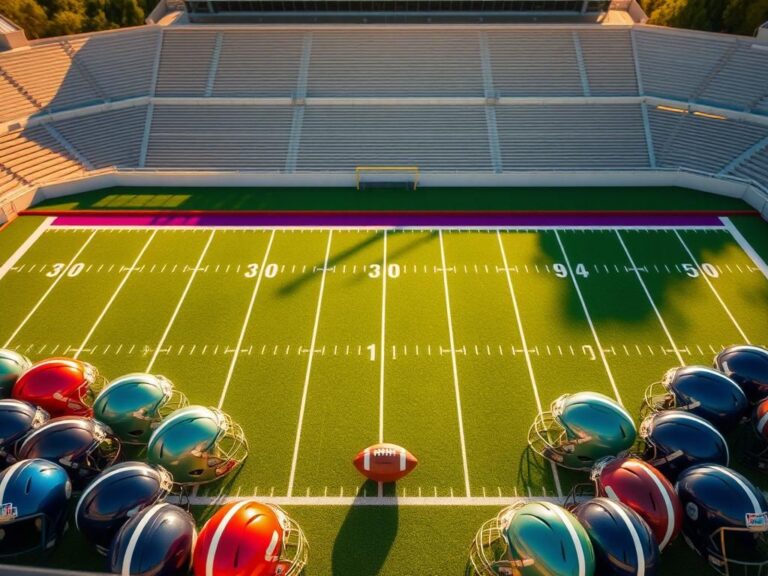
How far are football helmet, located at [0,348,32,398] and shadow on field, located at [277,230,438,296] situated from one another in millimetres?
5951

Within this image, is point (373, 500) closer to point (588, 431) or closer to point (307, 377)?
point (307, 377)

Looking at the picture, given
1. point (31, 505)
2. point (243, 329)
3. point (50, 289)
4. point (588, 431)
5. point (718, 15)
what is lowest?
point (31, 505)

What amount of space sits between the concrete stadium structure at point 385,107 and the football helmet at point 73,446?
39.6 feet

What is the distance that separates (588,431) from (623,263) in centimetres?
778

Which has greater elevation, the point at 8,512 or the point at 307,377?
the point at 307,377

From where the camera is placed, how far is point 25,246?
15492 millimetres

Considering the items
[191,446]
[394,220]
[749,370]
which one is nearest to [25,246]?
[191,446]

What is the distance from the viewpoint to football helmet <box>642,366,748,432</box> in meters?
8.94

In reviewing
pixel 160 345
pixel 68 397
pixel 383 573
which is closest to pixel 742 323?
pixel 383 573

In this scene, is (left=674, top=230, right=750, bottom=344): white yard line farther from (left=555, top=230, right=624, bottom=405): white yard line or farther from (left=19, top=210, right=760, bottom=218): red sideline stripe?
(left=555, top=230, right=624, bottom=405): white yard line

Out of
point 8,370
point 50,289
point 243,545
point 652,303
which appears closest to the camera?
point 243,545

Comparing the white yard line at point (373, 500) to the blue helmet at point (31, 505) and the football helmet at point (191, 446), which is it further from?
the blue helmet at point (31, 505)

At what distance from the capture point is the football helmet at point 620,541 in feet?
21.3

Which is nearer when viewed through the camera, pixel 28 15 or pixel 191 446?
pixel 191 446
